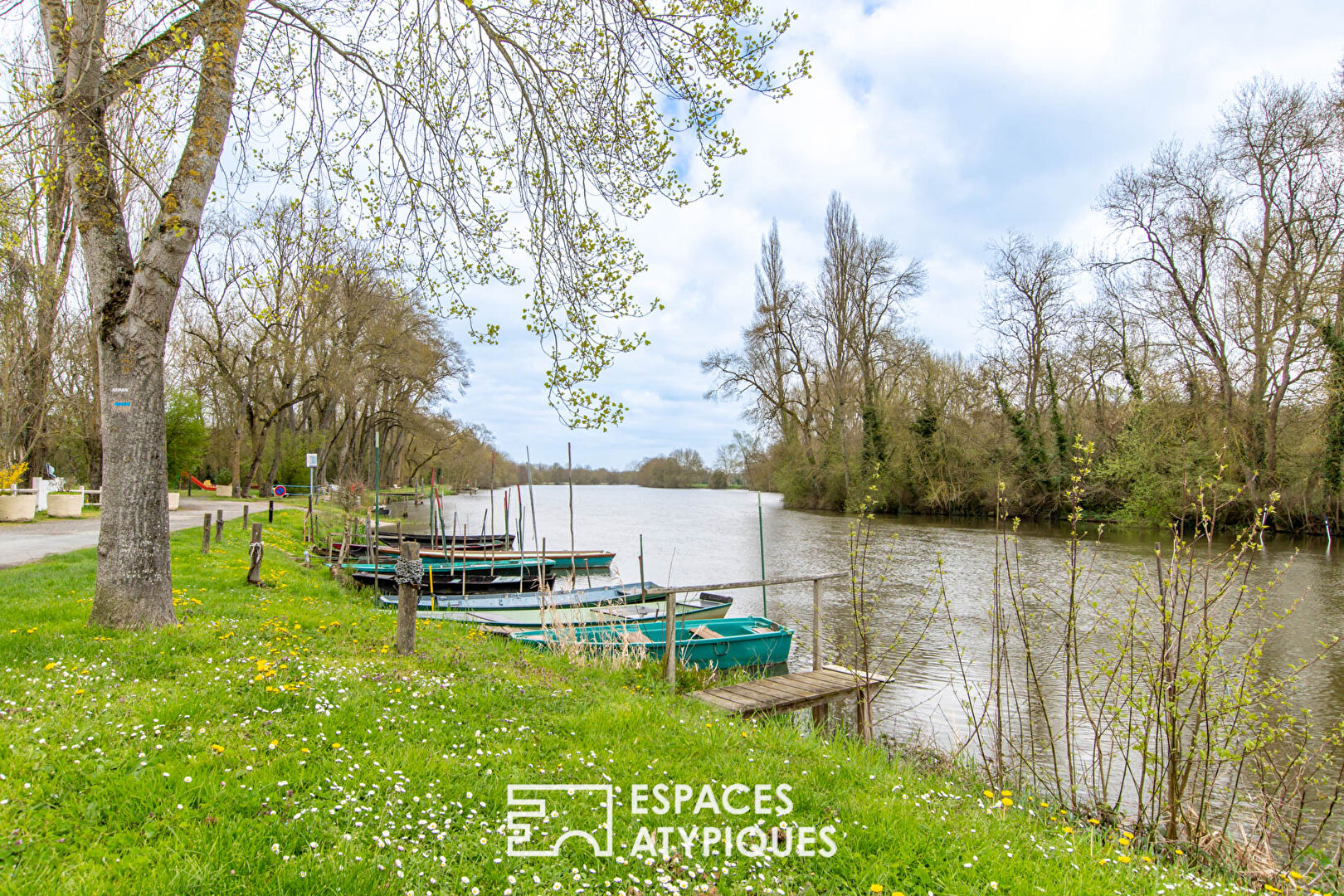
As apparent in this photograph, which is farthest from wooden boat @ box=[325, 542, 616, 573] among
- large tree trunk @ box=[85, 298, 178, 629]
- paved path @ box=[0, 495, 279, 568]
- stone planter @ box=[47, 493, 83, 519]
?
large tree trunk @ box=[85, 298, 178, 629]

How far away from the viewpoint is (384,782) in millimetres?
3477

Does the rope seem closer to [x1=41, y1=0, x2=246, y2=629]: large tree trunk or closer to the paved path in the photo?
[x1=41, y1=0, x2=246, y2=629]: large tree trunk

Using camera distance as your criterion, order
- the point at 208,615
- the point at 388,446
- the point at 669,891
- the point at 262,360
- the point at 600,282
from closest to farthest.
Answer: the point at 669,891 < the point at 600,282 < the point at 208,615 < the point at 262,360 < the point at 388,446

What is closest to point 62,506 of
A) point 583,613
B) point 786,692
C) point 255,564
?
point 255,564

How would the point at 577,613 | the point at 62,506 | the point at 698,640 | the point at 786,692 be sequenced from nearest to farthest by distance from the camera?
the point at 786,692 < the point at 698,640 < the point at 577,613 < the point at 62,506

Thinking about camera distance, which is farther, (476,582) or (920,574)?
(920,574)

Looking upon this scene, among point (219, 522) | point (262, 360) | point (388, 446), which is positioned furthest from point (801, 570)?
point (388, 446)

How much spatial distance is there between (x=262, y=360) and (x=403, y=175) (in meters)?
26.0

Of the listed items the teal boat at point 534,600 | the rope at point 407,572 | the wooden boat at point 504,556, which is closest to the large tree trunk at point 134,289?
the rope at point 407,572

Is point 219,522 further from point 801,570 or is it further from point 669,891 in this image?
point 669,891

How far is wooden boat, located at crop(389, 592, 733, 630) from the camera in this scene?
396 inches

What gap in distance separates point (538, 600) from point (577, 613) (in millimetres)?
2276

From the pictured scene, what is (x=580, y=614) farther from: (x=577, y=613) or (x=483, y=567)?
(x=483, y=567)

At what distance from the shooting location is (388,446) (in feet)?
163
